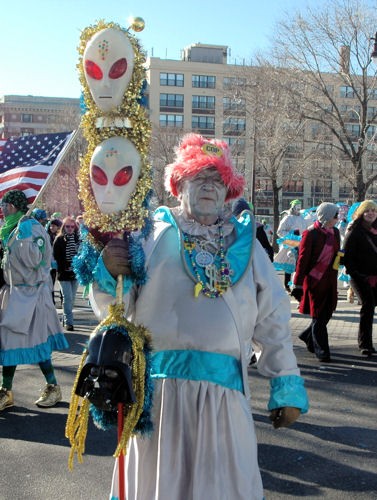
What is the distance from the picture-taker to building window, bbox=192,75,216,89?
65.8m

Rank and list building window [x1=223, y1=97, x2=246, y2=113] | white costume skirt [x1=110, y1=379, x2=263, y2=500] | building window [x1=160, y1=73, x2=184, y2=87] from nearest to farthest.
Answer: white costume skirt [x1=110, y1=379, x2=263, y2=500] → building window [x1=223, y1=97, x2=246, y2=113] → building window [x1=160, y1=73, x2=184, y2=87]

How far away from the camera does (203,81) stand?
66.2 metres

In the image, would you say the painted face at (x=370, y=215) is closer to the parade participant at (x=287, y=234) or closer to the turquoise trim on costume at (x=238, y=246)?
the turquoise trim on costume at (x=238, y=246)

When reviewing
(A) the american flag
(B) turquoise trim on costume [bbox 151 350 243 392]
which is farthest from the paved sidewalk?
(A) the american flag

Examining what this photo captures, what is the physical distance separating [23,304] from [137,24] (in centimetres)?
384

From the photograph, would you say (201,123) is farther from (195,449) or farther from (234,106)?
(195,449)

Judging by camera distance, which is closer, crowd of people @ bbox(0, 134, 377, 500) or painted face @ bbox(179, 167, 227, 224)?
crowd of people @ bbox(0, 134, 377, 500)

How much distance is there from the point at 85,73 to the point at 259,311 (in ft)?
4.19

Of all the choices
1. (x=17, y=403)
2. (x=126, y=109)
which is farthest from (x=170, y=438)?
(x=17, y=403)

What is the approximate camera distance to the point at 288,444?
487cm

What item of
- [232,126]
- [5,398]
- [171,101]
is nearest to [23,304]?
[5,398]

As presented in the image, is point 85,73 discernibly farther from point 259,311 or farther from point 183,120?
point 183,120

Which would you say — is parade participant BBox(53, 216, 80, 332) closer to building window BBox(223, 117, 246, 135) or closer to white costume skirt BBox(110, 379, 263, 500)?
white costume skirt BBox(110, 379, 263, 500)

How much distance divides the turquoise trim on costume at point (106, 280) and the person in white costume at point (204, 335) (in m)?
0.01
